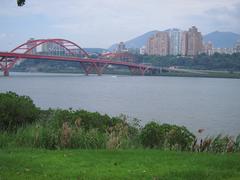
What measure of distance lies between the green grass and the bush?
2.70m

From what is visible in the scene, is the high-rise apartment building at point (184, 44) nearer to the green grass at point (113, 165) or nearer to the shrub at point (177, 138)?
the shrub at point (177, 138)

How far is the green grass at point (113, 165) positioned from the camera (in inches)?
225

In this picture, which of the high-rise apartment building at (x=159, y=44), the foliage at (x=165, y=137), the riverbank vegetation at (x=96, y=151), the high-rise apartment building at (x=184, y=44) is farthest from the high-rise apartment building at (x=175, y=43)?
the foliage at (x=165, y=137)

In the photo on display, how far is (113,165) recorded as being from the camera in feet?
20.9

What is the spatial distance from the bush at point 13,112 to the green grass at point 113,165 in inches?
106

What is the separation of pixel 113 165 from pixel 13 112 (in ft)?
15.1

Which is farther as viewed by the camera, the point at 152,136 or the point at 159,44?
the point at 159,44

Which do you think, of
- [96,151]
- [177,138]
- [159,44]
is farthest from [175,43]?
[96,151]

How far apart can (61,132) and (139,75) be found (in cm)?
9815

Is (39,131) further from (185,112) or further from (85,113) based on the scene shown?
(185,112)

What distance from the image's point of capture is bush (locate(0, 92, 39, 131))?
10156mm

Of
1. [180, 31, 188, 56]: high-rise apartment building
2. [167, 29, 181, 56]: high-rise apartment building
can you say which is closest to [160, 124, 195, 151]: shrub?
[180, 31, 188, 56]: high-rise apartment building

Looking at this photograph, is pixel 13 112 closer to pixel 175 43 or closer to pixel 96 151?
pixel 96 151

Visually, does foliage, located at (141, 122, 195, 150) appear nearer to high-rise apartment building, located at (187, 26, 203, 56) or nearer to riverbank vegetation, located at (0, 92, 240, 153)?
riverbank vegetation, located at (0, 92, 240, 153)
